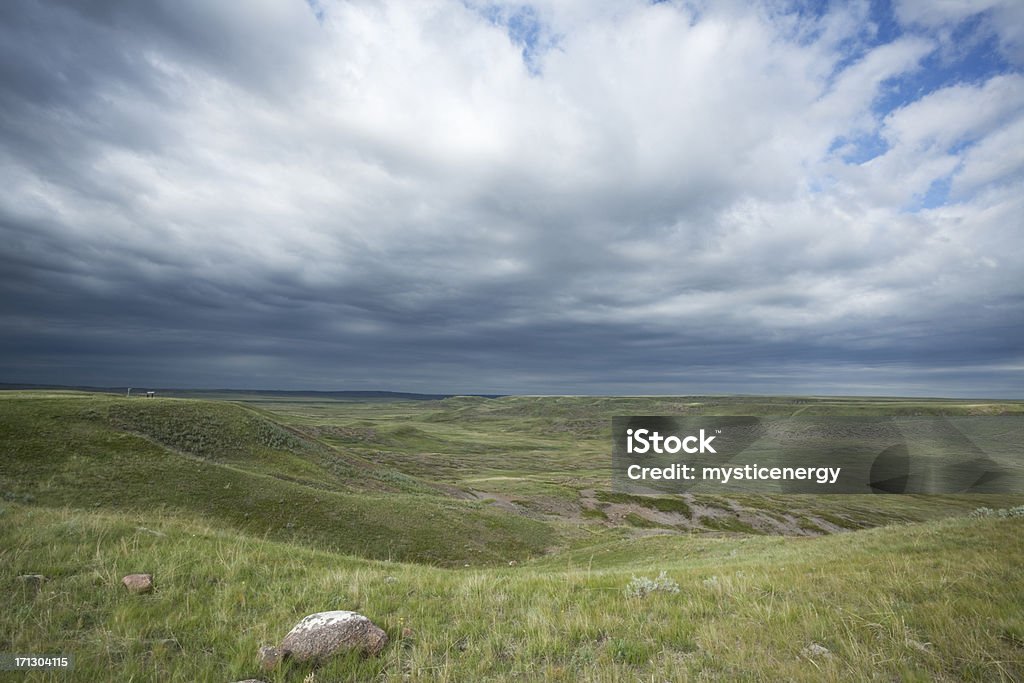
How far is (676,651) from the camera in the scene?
572cm

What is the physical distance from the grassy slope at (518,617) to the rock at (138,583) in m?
0.21

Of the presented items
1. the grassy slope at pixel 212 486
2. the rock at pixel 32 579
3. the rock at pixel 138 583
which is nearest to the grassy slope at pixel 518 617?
the rock at pixel 32 579

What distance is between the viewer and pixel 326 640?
5.46 metres

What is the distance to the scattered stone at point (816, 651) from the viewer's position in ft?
17.0

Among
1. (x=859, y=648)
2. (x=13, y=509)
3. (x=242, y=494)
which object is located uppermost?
(x=859, y=648)

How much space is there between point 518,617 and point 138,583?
6716 millimetres

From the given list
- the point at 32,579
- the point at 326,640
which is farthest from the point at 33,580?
the point at 326,640

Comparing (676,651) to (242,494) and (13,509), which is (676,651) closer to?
(13,509)

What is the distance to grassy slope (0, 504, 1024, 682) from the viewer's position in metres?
5.08

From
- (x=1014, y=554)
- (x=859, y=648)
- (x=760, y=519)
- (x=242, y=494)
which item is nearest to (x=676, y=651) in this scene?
(x=859, y=648)

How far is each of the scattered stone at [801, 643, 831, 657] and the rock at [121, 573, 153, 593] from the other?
10.3 m

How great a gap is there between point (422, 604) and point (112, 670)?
401 centimetres

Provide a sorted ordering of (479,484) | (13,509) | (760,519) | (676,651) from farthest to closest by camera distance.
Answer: (479,484) < (760,519) < (13,509) < (676,651)

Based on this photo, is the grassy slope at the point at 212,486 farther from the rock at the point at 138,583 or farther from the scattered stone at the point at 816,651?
the scattered stone at the point at 816,651
